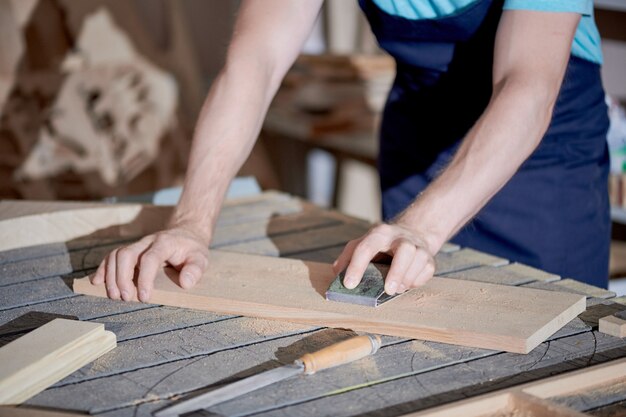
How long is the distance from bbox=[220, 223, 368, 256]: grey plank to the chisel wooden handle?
0.63 meters

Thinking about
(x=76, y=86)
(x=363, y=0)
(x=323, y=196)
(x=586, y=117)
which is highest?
(x=363, y=0)

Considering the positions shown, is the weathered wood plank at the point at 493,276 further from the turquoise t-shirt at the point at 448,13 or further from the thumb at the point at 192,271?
the turquoise t-shirt at the point at 448,13

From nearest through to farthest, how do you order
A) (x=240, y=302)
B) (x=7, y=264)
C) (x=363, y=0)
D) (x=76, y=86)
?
(x=240, y=302) → (x=7, y=264) → (x=363, y=0) → (x=76, y=86)

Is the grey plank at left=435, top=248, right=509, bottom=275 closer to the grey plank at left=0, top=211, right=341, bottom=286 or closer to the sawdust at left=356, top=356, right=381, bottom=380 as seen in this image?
the grey plank at left=0, top=211, right=341, bottom=286

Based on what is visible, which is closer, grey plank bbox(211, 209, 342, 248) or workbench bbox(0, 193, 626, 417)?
workbench bbox(0, 193, 626, 417)

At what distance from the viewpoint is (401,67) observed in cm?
241

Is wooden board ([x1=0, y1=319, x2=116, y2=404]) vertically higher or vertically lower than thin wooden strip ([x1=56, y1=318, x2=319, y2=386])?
higher

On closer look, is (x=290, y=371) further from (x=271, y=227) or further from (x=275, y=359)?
(x=271, y=227)

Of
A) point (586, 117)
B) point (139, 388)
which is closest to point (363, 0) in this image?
point (586, 117)

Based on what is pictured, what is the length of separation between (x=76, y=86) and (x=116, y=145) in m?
0.35

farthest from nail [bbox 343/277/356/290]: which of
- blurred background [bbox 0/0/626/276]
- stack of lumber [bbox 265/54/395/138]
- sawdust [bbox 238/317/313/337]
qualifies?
stack of lumber [bbox 265/54/395/138]

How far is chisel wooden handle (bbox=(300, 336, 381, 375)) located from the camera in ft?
4.71

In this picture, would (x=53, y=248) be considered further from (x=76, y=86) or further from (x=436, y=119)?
(x=76, y=86)

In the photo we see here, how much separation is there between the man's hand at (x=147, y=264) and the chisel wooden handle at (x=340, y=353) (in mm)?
430
